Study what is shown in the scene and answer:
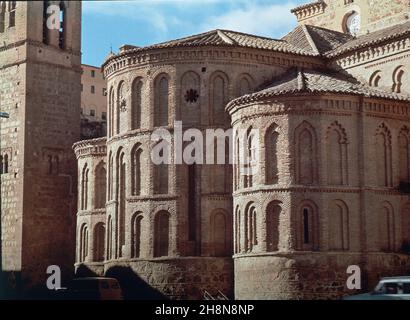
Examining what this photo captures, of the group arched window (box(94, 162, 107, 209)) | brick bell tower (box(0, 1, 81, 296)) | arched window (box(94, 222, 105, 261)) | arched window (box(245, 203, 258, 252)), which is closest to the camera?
arched window (box(245, 203, 258, 252))

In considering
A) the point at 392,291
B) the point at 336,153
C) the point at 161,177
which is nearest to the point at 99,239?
the point at 161,177

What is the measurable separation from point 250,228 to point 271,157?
8.19ft

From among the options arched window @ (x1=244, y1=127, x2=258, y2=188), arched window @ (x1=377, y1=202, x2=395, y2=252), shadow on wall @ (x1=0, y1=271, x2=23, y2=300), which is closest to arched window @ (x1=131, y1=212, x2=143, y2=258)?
arched window @ (x1=244, y1=127, x2=258, y2=188)

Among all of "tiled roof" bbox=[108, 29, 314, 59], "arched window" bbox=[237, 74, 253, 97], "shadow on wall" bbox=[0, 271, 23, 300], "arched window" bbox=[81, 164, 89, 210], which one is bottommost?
"shadow on wall" bbox=[0, 271, 23, 300]

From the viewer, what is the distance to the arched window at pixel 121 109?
110ft

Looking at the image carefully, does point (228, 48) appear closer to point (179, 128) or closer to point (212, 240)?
point (179, 128)

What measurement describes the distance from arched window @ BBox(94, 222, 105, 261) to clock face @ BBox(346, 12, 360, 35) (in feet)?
46.8

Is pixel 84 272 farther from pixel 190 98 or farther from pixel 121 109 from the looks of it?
pixel 190 98

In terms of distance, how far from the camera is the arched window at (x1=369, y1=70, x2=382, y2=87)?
32.9 meters

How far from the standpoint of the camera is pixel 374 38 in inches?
1315

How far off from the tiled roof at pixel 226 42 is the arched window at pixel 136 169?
3786 millimetres

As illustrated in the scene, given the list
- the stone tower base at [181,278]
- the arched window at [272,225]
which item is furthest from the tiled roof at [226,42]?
the stone tower base at [181,278]

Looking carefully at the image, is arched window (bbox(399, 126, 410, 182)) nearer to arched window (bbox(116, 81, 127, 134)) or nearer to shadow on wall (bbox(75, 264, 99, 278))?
arched window (bbox(116, 81, 127, 134))
